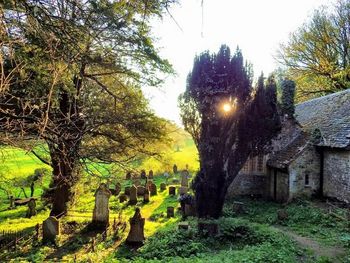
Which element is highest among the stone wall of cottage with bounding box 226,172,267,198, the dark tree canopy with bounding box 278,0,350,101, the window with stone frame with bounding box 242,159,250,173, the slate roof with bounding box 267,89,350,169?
the dark tree canopy with bounding box 278,0,350,101

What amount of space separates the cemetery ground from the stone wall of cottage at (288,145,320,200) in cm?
85

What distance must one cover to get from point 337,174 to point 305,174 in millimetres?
1633

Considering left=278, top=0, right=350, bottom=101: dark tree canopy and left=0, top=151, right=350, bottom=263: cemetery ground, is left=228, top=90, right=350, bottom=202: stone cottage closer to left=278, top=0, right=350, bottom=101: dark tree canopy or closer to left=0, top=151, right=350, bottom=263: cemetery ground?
left=0, top=151, right=350, bottom=263: cemetery ground

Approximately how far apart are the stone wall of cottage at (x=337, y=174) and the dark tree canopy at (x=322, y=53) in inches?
470

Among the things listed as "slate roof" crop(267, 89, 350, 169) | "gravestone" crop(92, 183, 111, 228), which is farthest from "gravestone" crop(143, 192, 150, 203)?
"slate roof" crop(267, 89, 350, 169)

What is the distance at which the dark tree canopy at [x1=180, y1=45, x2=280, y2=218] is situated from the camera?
14180 mm

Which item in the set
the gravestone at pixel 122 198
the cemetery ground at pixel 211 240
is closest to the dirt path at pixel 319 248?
the cemetery ground at pixel 211 240

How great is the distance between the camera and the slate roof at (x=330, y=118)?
1687 cm

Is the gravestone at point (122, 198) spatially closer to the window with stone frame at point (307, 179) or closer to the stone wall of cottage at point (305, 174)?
the stone wall of cottage at point (305, 174)

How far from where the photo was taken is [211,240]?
38.5 feet

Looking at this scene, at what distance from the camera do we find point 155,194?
21953 mm

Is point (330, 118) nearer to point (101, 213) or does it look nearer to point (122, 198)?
point (122, 198)

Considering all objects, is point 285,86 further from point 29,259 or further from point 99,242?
point 29,259

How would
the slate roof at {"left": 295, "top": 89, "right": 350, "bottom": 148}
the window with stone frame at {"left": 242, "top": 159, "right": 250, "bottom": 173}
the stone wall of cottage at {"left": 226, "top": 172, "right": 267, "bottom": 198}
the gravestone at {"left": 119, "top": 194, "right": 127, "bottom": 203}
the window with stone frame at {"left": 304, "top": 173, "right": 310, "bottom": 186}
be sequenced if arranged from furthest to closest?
the window with stone frame at {"left": 242, "top": 159, "right": 250, "bottom": 173}
the stone wall of cottage at {"left": 226, "top": 172, "right": 267, "bottom": 198}
the gravestone at {"left": 119, "top": 194, "right": 127, "bottom": 203}
the window with stone frame at {"left": 304, "top": 173, "right": 310, "bottom": 186}
the slate roof at {"left": 295, "top": 89, "right": 350, "bottom": 148}
